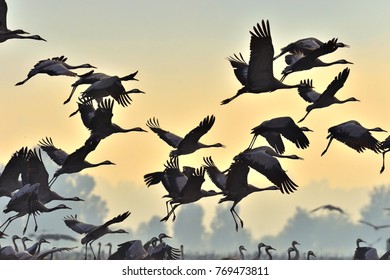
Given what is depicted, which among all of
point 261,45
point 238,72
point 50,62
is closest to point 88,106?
point 50,62

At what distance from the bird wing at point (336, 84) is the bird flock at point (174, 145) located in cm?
2

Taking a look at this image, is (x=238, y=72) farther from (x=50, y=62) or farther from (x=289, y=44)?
(x=50, y=62)

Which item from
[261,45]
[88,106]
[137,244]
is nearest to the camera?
[261,45]

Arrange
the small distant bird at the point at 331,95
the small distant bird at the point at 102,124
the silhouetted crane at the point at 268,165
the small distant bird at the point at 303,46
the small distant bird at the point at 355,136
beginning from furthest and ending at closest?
the small distant bird at the point at 102,124, the small distant bird at the point at 303,46, the small distant bird at the point at 331,95, the small distant bird at the point at 355,136, the silhouetted crane at the point at 268,165

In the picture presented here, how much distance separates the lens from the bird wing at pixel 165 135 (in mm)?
27766

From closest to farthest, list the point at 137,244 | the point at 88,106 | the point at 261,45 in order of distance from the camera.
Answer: the point at 261,45
the point at 137,244
the point at 88,106

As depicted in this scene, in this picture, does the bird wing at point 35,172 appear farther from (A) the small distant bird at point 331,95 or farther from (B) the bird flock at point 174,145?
(A) the small distant bird at point 331,95

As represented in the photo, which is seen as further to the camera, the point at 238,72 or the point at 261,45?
the point at 238,72

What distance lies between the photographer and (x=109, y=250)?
2934 cm

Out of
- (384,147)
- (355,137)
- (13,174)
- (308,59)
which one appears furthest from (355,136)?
(13,174)

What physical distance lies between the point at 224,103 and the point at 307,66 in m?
2.32

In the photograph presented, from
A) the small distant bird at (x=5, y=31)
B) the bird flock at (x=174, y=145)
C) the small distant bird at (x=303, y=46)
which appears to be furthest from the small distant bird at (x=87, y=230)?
the small distant bird at (x=303, y=46)

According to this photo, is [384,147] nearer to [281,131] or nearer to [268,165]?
[281,131]

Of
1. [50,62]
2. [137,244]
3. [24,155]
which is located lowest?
[137,244]
